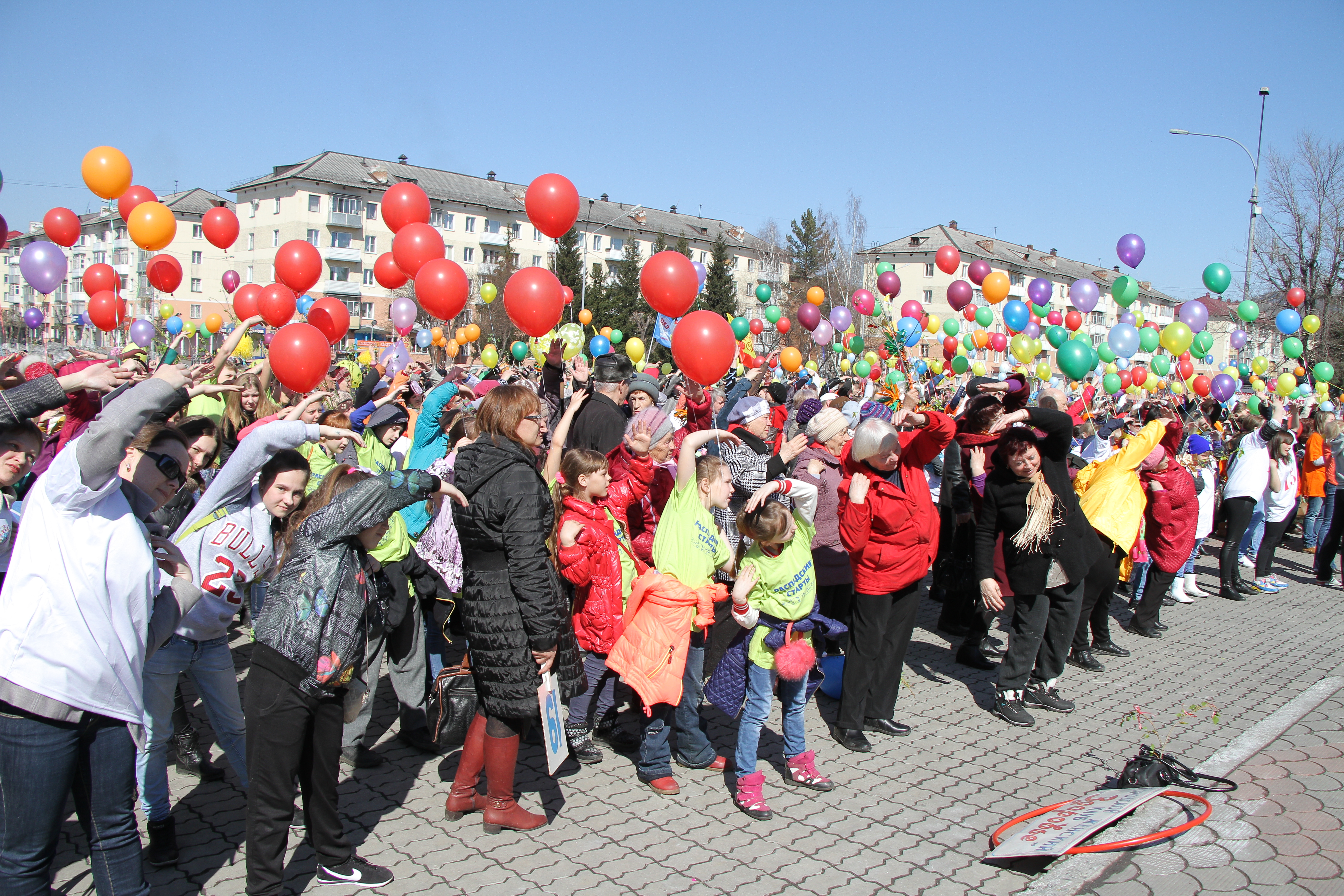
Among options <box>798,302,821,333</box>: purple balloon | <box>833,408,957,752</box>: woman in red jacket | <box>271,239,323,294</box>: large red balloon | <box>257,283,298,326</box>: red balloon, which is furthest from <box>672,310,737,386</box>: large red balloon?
<box>798,302,821,333</box>: purple balloon

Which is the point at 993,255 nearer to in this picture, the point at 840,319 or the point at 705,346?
the point at 840,319

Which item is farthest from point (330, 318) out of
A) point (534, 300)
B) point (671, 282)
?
point (671, 282)

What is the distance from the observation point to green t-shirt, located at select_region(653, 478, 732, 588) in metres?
3.99

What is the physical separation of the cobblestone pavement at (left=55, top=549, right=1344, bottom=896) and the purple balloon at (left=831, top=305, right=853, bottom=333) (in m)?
11.2

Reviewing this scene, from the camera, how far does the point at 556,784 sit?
13.6 feet

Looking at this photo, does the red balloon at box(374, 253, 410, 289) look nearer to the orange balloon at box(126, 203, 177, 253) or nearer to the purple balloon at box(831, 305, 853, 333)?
the orange balloon at box(126, 203, 177, 253)

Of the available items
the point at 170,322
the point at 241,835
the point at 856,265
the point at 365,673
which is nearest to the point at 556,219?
the point at 365,673

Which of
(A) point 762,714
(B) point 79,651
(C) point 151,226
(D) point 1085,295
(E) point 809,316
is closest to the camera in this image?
(B) point 79,651

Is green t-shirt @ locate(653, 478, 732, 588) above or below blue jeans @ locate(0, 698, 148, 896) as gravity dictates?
above

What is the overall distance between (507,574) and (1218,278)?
11.6 meters

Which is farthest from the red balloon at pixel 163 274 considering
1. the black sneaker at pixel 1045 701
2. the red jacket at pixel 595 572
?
the black sneaker at pixel 1045 701

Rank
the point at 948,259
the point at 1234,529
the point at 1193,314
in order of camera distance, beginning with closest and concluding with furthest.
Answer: the point at 1234,529
the point at 1193,314
the point at 948,259

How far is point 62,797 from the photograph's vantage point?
2518 mm

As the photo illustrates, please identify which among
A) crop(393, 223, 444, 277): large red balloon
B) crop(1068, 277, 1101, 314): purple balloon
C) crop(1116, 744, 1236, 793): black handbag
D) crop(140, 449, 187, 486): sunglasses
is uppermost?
crop(1068, 277, 1101, 314): purple balloon
